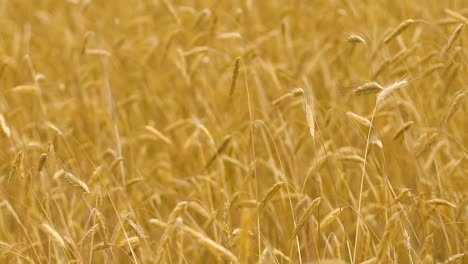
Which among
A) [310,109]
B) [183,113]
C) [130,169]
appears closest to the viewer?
[310,109]

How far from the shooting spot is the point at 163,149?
295cm

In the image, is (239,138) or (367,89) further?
(239,138)

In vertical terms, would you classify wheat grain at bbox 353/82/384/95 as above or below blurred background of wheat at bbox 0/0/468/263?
above

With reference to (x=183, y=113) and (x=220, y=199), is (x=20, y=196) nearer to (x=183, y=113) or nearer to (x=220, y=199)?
(x=220, y=199)

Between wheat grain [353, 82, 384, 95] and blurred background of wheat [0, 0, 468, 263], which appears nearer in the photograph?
wheat grain [353, 82, 384, 95]

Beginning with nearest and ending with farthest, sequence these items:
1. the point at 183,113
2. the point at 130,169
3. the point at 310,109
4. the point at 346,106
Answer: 1. the point at 310,109
2. the point at 130,169
3. the point at 346,106
4. the point at 183,113

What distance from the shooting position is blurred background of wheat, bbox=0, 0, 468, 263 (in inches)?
71.3

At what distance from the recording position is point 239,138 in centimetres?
253

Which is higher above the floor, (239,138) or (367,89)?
(367,89)

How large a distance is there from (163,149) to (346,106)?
0.71m

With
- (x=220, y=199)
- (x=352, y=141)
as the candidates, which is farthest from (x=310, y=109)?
(x=352, y=141)

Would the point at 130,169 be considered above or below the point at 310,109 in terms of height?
below

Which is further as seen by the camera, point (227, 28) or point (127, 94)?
point (227, 28)

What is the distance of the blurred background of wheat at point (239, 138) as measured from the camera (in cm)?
181
